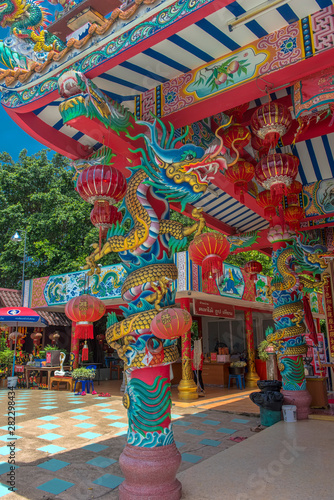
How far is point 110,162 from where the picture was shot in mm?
3789

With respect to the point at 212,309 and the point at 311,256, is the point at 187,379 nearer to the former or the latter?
the point at 212,309

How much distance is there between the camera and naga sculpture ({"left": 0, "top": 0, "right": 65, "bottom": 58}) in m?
3.71

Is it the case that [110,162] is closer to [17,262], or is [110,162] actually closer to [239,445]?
[239,445]

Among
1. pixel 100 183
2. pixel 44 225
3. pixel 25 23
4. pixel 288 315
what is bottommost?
pixel 288 315

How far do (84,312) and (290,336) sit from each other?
3.69 metres

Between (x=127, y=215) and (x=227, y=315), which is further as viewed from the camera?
(x=227, y=315)

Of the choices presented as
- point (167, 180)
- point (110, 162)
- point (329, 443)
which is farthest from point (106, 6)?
point (329, 443)

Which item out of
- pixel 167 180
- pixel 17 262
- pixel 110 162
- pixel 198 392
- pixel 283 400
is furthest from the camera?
pixel 17 262

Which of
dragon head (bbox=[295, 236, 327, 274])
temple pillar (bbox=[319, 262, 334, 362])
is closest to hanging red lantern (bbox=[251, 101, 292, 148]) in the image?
dragon head (bbox=[295, 236, 327, 274])

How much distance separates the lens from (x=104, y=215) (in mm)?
3459

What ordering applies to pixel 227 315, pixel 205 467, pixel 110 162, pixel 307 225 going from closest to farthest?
1. pixel 205 467
2. pixel 110 162
3. pixel 307 225
4. pixel 227 315

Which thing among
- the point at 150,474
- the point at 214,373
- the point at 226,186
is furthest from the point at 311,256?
the point at 214,373

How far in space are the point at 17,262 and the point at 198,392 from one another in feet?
43.2

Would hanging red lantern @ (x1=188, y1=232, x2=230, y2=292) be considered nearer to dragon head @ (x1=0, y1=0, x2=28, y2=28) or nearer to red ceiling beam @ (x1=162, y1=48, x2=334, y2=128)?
red ceiling beam @ (x1=162, y1=48, x2=334, y2=128)
